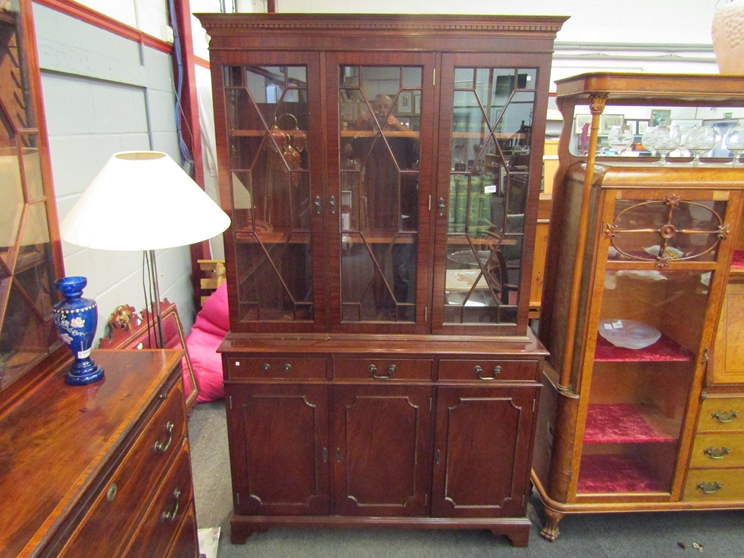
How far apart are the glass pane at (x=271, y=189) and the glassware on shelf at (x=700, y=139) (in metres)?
1.45

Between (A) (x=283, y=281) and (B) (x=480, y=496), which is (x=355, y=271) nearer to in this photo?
(A) (x=283, y=281)

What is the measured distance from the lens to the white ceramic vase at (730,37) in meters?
1.72

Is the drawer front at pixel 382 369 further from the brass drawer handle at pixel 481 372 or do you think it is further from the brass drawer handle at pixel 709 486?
the brass drawer handle at pixel 709 486

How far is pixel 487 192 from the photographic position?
5.84ft

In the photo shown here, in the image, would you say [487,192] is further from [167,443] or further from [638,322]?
[167,443]

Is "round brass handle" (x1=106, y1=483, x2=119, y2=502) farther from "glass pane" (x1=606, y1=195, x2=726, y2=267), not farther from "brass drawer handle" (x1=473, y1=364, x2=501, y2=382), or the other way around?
"glass pane" (x1=606, y1=195, x2=726, y2=267)

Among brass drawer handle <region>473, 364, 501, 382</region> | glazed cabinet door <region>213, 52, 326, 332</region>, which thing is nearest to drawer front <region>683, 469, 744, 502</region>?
brass drawer handle <region>473, 364, 501, 382</region>

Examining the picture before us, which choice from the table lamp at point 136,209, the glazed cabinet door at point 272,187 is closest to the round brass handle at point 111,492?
the table lamp at point 136,209

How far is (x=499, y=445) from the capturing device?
1904 millimetres

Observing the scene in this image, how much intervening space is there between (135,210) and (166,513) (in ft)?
2.79

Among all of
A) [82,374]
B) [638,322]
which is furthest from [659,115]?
[82,374]

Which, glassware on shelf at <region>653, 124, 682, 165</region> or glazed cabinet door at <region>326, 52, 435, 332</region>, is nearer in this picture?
glazed cabinet door at <region>326, 52, 435, 332</region>

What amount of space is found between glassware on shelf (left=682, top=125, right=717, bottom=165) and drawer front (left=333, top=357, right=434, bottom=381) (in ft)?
4.24

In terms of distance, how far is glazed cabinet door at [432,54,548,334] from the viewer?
166cm
